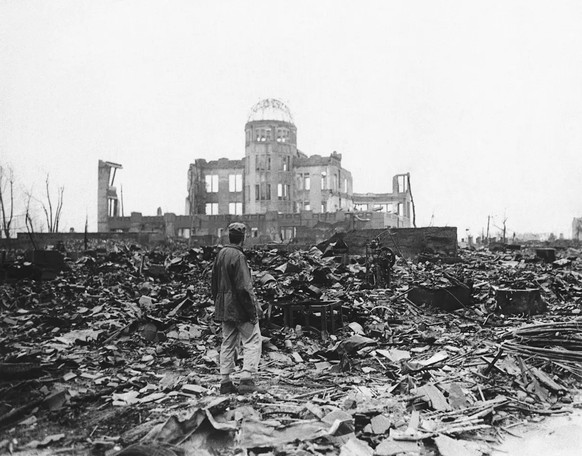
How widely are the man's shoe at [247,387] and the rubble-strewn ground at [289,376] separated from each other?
183mm

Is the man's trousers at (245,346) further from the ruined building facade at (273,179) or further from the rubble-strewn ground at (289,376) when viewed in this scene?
the ruined building facade at (273,179)

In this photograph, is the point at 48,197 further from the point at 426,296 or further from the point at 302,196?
the point at 426,296

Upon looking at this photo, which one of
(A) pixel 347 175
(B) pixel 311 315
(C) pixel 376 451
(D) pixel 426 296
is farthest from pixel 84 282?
(A) pixel 347 175

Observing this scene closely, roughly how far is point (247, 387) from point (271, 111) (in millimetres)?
51406

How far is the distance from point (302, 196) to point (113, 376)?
4743 centimetres

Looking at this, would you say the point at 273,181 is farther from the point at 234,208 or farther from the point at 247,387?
the point at 247,387

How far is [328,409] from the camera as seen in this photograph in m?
4.45

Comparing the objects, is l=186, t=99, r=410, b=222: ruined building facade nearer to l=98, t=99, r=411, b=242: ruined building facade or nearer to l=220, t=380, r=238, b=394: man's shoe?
l=98, t=99, r=411, b=242: ruined building facade

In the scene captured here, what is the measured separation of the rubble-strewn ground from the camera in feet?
12.6

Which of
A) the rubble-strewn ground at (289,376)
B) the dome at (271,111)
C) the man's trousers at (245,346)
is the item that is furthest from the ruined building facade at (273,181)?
the man's trousers at (245,346)

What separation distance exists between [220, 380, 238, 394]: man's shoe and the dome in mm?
50593

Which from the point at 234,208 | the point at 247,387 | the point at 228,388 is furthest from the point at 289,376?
the point at 234,208

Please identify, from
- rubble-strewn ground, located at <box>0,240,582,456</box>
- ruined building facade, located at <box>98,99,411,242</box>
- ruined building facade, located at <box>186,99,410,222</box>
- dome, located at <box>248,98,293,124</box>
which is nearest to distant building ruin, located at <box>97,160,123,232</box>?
ruined building facade, located at <box>98,99,411,242</box>

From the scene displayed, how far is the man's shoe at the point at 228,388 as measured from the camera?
5020 mm
